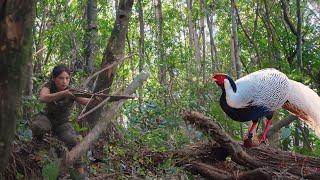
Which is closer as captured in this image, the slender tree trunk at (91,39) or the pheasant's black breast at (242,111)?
the pheasant's black breast at (242,111)

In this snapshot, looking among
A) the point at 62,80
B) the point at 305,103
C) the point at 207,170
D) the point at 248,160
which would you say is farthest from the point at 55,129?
the point at 305,103

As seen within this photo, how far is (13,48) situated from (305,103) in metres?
4.78

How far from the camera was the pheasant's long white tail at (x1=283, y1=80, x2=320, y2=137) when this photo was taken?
21.6 feet

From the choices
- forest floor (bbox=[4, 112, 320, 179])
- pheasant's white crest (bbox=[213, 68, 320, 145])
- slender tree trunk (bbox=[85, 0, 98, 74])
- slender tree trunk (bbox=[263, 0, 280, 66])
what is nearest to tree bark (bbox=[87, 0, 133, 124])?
forest floor (bbox=[4, 112, 320, 179])

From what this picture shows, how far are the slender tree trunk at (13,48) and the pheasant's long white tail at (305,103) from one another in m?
4.66

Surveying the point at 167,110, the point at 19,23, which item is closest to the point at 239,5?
the point at 167,110

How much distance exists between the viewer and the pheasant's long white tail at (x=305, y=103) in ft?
21.6

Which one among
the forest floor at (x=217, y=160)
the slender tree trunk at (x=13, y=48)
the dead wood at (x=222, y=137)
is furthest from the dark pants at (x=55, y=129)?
the slender tree trunk at (x=13, y=48)

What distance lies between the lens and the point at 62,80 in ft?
17.1

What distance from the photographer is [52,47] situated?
1097cm

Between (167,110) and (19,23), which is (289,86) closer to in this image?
(167,110)

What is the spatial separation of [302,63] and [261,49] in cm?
234

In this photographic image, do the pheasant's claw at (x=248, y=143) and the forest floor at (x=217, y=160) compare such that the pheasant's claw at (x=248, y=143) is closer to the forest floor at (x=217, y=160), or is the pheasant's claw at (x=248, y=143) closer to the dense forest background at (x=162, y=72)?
the forest floor at (x=217, y=160)

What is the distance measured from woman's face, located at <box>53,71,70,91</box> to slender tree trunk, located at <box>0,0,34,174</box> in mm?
2567
